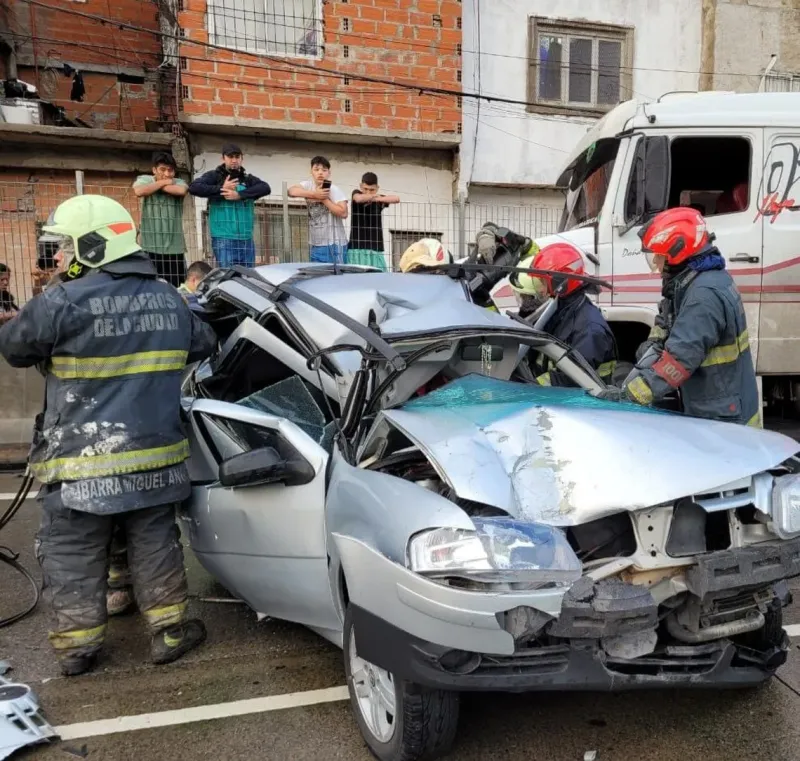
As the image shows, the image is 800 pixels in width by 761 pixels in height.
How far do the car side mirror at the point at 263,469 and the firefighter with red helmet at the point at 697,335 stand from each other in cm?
158

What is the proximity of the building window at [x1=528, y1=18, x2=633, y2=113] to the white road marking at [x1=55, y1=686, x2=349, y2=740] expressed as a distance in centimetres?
1026

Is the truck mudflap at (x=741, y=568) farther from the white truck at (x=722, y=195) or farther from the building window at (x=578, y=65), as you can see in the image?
the building window at (x=578, y=65)

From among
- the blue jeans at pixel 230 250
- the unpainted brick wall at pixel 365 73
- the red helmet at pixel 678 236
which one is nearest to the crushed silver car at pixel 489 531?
the red helmet at pixel 678 236

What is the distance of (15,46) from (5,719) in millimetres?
11129

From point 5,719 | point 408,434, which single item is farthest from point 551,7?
point 5,719

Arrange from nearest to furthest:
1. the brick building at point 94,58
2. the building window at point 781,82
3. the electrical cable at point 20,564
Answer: the electrical cable at point 20,564, the brick building at point 94,58, the building window at point 781,82

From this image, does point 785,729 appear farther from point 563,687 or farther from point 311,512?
point 311,512

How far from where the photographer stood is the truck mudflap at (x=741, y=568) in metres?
2.08

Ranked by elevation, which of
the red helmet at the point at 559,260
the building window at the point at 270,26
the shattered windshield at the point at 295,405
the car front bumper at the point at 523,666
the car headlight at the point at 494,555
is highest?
the building window at the point at 270,26

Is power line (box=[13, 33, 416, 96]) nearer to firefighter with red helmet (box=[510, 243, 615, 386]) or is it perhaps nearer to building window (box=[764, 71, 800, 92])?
building window (box=[764, 71, 800, 92])

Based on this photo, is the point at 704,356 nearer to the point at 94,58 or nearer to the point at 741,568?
the point at 741,568

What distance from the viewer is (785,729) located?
98.1 inches

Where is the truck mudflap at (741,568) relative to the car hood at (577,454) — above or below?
below

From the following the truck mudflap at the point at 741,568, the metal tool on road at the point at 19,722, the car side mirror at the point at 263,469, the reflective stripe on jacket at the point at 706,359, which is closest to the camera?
the truck mudflap at the point at 741,568
